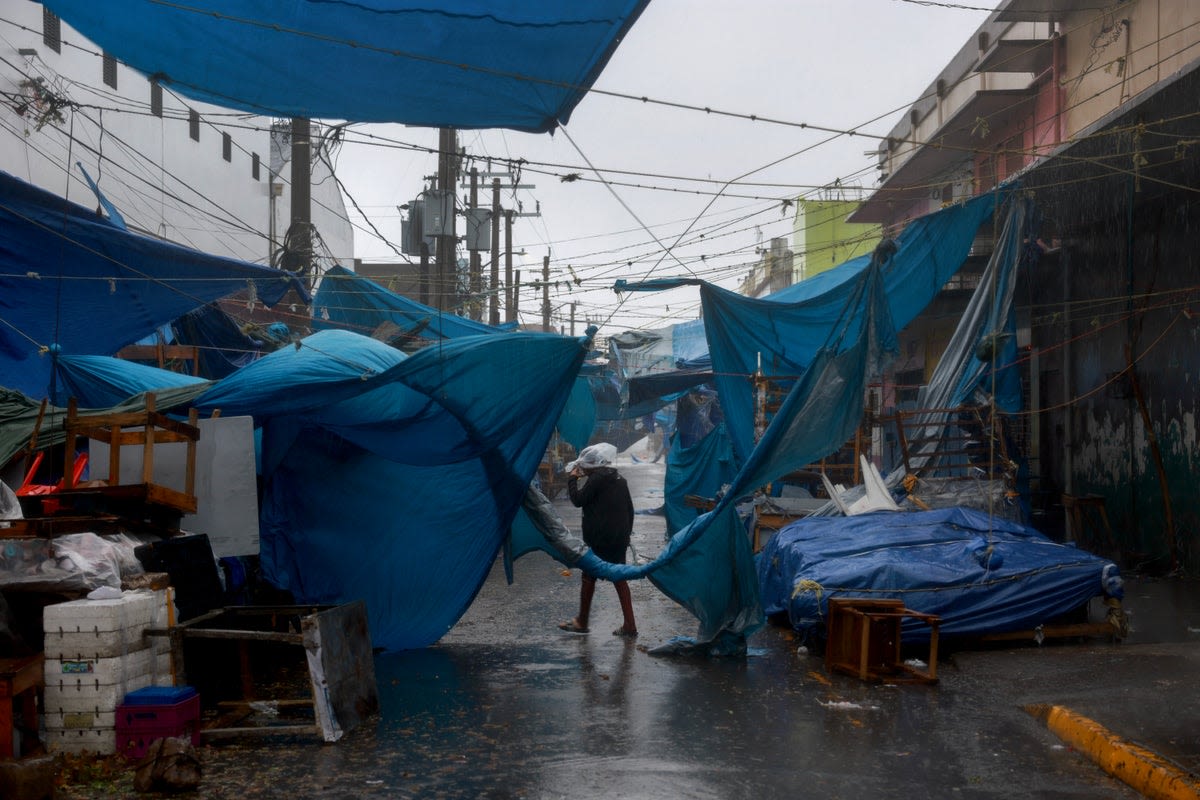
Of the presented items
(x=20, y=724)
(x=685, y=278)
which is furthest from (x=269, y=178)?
(x=20, y=724)

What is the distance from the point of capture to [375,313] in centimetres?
1507

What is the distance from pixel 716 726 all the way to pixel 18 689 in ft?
12.8

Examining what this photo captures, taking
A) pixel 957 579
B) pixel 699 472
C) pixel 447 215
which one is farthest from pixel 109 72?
pixel 957 579

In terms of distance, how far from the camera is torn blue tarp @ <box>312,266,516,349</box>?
549 inches

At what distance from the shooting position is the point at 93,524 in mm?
6559

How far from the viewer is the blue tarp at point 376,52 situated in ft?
17.9

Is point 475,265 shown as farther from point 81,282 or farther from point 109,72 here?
point 81,282

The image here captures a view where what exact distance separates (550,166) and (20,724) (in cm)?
562

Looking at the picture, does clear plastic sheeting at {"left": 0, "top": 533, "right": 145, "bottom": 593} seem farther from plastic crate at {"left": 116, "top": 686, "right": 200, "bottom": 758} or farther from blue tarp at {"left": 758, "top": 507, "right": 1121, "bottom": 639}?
blue tarp at {"left": 758, "top": 507, "right": 1121, "bottom": 639}

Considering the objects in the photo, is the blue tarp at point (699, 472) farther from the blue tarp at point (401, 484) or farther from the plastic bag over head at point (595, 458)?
the blue tarp at point (401, 484)

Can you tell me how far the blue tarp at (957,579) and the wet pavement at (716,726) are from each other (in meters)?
0.31

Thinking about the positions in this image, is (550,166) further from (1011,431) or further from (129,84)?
(129,84)

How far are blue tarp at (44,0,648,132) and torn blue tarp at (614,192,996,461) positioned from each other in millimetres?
5957

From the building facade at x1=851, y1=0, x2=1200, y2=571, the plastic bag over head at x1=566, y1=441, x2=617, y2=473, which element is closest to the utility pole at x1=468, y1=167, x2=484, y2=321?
the building facade at x1=851, y1=0, x2=1200, y2=571
